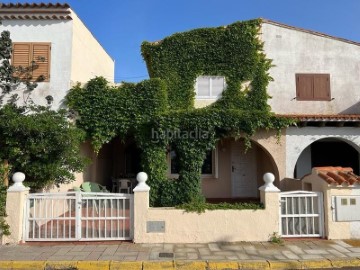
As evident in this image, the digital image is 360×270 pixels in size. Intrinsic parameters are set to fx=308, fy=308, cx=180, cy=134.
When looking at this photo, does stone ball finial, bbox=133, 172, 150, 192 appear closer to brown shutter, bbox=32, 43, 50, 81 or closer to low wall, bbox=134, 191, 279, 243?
low wall, bbox=134, 191, 279, 243

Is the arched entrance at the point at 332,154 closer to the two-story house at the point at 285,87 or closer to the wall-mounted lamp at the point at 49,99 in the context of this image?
the two-story house at the point at 285,87

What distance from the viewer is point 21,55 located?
10.7 meters

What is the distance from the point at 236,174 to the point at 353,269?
7.42 meters

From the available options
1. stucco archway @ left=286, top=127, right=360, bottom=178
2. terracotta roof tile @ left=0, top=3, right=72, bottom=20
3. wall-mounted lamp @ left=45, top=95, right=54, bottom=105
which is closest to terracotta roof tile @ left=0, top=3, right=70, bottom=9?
terracotta roof tile @ left=0, top=3, right=72, bottom=20

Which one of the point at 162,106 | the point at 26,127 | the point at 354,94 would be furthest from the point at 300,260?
the point at 354,94

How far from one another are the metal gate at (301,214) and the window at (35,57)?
8.66 metres

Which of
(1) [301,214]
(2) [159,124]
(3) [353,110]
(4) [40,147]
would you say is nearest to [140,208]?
(4) [40,147]

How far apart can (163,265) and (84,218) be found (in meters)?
2.48

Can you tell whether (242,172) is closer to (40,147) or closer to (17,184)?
(40,147)

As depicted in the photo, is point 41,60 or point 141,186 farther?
point 41,60

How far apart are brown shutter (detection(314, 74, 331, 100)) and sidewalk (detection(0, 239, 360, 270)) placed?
23.4 feet

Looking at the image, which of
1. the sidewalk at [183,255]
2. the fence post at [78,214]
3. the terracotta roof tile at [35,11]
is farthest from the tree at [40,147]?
the terracotta roof tile at [35,11]

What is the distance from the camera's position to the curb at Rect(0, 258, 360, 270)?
6.06 metres

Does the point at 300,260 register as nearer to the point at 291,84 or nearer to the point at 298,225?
the point at 298,225
